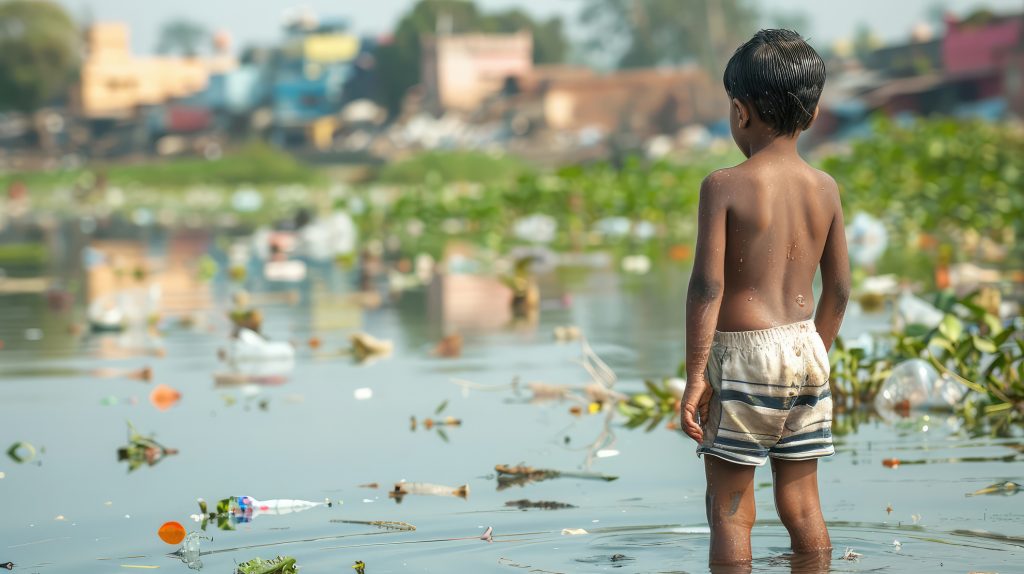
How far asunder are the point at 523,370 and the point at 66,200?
32532mm

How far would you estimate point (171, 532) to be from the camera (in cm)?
382

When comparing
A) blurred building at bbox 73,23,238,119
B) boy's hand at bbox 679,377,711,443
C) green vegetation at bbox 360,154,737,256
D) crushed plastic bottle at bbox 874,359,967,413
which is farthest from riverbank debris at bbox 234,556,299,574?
blurred building at bbox 73,23,238,119

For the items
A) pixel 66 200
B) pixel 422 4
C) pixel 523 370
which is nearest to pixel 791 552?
pixel 523 370

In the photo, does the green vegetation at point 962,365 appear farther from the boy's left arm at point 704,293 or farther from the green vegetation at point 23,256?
the green vegetation at point 23,256

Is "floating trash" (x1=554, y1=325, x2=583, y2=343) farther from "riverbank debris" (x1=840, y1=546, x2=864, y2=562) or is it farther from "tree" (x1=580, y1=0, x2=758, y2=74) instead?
"tree" (x1=580, y1=0, x2=758, y2=74)

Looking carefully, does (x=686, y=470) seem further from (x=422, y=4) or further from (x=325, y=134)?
(x=422, y=4)

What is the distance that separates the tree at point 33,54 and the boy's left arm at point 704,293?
307ft

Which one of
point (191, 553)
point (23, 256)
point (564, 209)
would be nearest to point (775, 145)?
point (191, 553)

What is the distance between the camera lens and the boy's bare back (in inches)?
131

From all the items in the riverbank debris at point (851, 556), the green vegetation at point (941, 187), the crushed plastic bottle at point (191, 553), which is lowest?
the riverbank debris at point (851, 556)

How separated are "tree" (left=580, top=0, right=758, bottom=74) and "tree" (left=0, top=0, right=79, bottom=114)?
112ft

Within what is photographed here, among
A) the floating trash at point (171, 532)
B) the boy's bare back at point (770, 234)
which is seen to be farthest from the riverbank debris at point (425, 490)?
the boy's bare back at point (770, 234)

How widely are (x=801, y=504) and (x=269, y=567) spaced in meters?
1.16

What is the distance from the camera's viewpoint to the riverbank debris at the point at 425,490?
14.1ft
